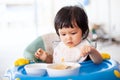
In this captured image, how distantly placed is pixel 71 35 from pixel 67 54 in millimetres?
114

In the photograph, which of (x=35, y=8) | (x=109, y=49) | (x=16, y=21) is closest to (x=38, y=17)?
(x=35, y=8)

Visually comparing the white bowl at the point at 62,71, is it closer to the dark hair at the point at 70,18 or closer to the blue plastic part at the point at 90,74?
the blue plastic part at the point at 90,74

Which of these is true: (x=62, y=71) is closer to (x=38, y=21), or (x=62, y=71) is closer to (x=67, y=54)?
(x=67, y=54)

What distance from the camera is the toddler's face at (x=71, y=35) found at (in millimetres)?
877

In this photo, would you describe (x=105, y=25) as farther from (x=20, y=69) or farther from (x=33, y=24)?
(x=20, y=69)

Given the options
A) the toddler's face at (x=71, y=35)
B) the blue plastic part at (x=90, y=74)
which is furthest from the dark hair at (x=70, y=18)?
the blue plastic part at (x=90, y=74)

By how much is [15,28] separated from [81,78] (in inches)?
103

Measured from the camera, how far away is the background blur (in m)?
2.74

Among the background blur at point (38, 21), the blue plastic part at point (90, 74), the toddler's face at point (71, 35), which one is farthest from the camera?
the background blur at point (38, 21)

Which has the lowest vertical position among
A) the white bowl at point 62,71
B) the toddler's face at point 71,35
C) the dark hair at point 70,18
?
the white bowl at point 62,71

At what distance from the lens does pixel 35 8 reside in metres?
3.04

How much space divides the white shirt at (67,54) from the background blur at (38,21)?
1.40 m

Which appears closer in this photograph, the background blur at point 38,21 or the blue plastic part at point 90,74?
the blue plastic part at point 90,74

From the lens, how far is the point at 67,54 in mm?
980
